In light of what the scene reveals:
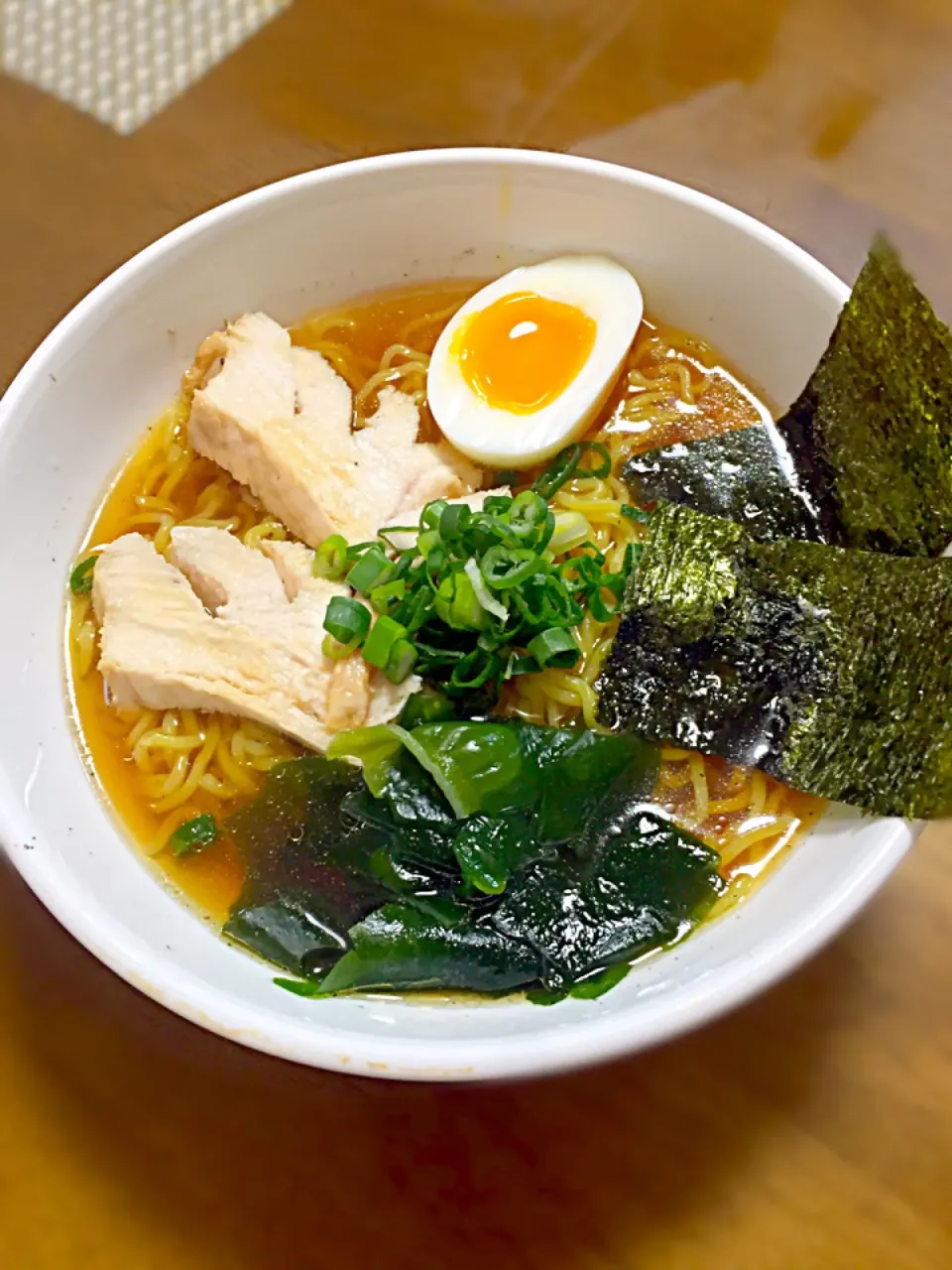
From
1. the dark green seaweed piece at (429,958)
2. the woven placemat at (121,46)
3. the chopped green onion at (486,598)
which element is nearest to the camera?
the dark green seaweed piece at (429,958)

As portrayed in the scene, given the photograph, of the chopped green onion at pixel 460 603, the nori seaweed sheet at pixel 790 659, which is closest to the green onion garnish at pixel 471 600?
the chopped green onion at pixel 460 603

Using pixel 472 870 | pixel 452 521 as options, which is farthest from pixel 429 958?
pixel 452 521

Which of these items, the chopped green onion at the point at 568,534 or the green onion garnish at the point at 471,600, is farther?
the chopped green onion at the point at 568,534

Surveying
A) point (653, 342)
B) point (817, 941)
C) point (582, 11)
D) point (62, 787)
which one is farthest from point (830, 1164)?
point (582, 11)

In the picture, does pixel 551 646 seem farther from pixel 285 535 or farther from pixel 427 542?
pixel 285 535

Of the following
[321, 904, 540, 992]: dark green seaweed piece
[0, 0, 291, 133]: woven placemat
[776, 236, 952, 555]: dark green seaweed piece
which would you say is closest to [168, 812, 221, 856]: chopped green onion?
[321, 904, 540, 992]: dark green seaweed piece

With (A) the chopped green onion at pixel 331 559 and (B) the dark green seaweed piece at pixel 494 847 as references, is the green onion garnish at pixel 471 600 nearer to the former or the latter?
(A) the chopped green onion at pixel 331 559

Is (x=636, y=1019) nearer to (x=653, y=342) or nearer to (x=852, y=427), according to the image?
(x=852, y=427)
